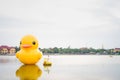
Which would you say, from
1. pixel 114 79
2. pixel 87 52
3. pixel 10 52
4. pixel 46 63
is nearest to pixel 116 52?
pixel 87 52

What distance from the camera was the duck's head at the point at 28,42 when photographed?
22.8 meters

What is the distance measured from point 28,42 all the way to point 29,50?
0.77 meters

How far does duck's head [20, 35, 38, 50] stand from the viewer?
22827mm

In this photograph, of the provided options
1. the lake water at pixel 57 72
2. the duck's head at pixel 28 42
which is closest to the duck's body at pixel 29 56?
the duck's head at pixel 28 42

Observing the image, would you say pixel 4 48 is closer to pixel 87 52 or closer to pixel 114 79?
pixel 87 52

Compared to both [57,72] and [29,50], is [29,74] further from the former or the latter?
[29,50]

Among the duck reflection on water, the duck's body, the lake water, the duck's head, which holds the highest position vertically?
the duck's head

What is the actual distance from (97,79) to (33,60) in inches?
366

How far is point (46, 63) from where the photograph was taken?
25391 mm

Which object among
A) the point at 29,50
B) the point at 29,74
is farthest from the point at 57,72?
the point at 29,50

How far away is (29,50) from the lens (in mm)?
22797

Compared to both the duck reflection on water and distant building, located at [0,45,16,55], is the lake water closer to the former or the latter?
the duck reflection on water

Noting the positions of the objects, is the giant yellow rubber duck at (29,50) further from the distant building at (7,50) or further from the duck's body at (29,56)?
the distant building at (7,50)

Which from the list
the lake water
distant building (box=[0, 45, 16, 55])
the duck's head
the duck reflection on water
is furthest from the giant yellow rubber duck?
distant building (box=[0, 45, 16, 55])
